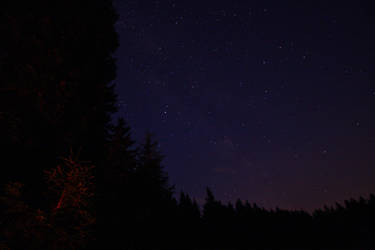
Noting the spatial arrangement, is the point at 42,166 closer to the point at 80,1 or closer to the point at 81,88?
the point at 81,88

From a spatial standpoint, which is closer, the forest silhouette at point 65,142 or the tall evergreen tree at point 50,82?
the forest silhouette at point 65,142

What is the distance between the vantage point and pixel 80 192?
4.94 metres

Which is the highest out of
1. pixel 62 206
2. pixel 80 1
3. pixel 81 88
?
pixel 80 1

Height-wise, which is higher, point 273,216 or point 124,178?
point 273,216

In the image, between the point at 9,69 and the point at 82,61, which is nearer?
the point at 9,69

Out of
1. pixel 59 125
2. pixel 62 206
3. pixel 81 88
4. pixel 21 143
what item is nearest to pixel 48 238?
pixel 62 206

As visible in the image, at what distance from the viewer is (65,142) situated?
6676 millimetres

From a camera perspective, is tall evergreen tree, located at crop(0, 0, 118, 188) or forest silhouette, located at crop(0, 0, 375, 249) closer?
forest silhouette, located at crop(0, 0, 375, 249)

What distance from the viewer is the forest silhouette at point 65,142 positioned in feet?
16.0

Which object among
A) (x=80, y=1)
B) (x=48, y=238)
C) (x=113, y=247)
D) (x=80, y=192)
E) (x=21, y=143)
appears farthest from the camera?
(x=80, y=1)

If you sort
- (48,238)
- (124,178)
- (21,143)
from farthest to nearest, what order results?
(124,178) < (21,143) < (48,238)

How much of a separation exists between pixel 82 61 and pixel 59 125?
113 inches

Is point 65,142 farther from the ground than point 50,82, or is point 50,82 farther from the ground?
point 50,82

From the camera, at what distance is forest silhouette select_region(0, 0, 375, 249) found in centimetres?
488
